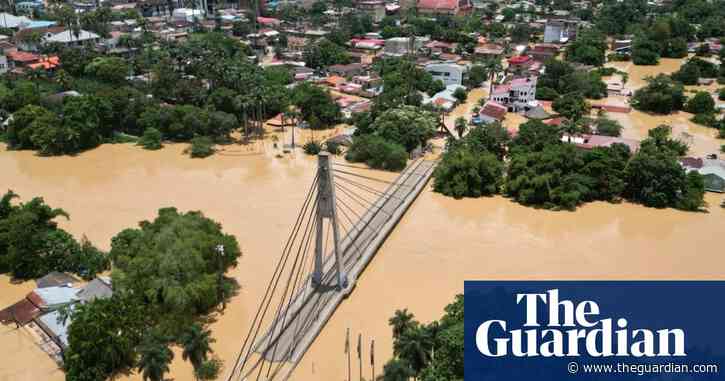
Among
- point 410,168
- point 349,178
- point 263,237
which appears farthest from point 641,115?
point 263,237

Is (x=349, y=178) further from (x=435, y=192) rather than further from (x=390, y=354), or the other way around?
(x=390, y=354)

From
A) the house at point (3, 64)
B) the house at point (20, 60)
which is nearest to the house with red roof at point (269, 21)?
the house at point (20, 60)

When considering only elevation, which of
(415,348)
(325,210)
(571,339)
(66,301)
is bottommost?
(66,301)

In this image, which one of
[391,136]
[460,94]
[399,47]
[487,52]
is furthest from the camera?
[487,52]

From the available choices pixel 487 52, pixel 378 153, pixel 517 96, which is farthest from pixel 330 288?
pixel 487 52

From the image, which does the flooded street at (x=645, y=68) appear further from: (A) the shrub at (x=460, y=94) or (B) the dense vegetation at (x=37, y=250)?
(B) the dense vegetation at (x=37, y=250)

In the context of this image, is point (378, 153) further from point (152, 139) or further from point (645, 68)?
point (645, 68)
